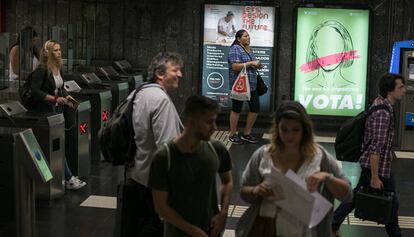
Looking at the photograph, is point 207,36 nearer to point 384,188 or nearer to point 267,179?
point 384,188

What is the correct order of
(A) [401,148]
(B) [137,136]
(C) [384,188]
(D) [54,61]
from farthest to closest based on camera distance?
(A) [401,148] → (D) [54,61] → (C) [384,188] → (B) [137,136]

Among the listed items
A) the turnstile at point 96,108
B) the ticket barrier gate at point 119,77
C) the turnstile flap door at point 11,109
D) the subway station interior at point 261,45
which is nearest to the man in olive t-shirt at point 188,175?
Result: the turnstile flap door at point 11,109

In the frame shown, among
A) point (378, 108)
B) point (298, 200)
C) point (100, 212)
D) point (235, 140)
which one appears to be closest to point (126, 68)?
point (235, 140)

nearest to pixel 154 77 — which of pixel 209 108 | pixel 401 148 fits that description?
pixel 209 108

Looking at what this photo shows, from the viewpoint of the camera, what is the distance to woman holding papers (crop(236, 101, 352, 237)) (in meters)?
2.68

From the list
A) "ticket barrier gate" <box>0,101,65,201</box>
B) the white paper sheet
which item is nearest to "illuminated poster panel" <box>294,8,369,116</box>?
"ticket barrier gate" <box>0,101,65,201</box>

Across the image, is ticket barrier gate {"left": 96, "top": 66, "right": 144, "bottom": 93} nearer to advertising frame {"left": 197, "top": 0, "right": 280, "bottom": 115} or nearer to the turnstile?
advertising frame {"left": 197, "top": 0, "right": 280, "bottom": 115}

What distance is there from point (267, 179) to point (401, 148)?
703 centimetres

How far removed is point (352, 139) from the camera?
464cm

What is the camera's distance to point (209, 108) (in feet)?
9.29

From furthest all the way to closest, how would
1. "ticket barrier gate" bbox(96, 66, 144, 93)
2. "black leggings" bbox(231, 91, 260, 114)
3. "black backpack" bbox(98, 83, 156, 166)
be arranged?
"ticket barrier gate" bbox(96, 66, 144, 93) < "black leggings" bbox(231, 91, 260, 114) < "black backpack" bbox(98, 83, 156, 166)

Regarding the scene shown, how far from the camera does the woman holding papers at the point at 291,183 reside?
8.80 ft

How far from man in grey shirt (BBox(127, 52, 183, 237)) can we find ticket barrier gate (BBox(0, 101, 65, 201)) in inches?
94.9

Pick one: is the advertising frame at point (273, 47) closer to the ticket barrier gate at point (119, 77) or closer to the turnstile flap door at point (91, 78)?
the ticket barrier gate at point (119, 77)
